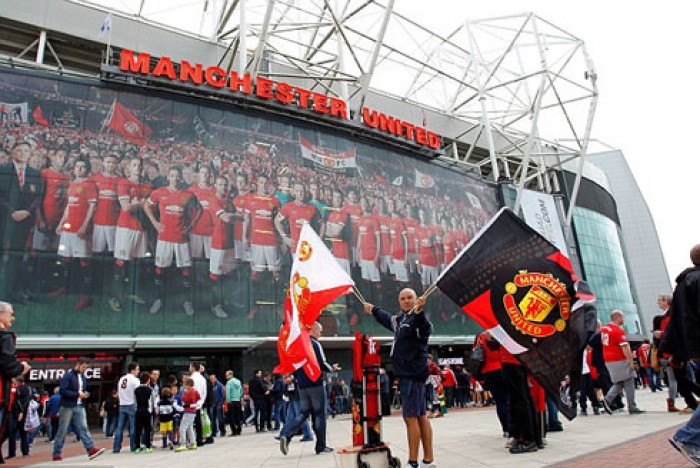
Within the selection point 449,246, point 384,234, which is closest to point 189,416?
point 384,234

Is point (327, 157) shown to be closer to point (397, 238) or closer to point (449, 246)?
point (397, 238)

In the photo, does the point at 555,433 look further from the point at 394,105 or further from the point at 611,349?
the point at 394,105

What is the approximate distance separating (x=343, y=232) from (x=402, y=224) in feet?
13.5

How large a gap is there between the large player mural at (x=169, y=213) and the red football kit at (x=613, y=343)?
1503cm

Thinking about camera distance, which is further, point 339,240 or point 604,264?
point 604,264

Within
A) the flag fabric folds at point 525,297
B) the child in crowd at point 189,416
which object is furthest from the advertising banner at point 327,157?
the flag fabric folds at point 525,297

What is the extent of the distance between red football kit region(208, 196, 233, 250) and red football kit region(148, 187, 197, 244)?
84 centimetres

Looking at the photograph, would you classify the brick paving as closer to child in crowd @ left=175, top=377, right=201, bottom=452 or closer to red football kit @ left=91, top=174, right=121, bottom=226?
child in crowd @ left=175, top=377, right=201, bottom=452

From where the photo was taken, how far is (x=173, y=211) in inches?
821

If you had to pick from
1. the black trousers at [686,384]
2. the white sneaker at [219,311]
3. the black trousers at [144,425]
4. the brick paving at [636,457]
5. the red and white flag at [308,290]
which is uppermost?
the white sneaker at [219,311]

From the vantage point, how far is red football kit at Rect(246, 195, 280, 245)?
22.6 m

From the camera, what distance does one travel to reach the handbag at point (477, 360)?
761 centimetres

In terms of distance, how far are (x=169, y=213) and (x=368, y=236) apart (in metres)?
10.0

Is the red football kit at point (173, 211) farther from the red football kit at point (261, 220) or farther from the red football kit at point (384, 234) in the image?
the red football kit at point (384, 234)
